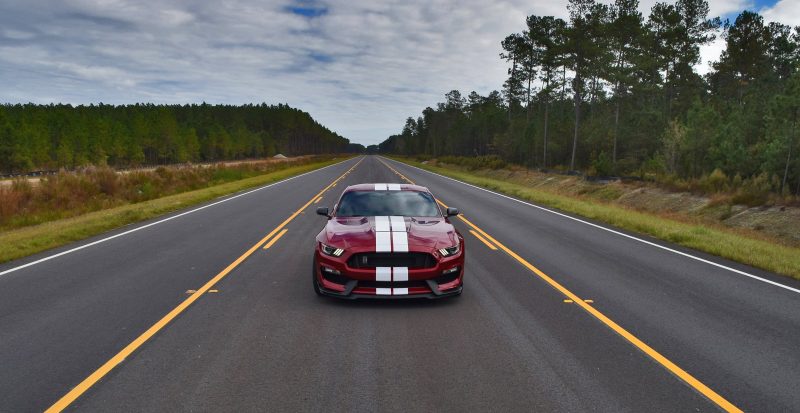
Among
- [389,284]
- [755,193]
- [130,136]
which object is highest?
[130,136]

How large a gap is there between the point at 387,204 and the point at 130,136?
320 ft

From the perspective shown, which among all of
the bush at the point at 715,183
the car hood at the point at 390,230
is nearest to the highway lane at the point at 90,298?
the car hood at the point at 390,230

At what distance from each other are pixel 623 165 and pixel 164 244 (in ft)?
127

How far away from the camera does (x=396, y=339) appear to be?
16.8ft

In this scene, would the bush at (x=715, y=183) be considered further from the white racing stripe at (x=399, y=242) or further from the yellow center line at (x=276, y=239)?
the white racing stripe at (x=399, y=242)

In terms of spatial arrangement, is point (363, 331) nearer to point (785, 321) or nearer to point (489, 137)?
point (785, 321)

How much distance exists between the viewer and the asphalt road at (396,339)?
3910 millimetres

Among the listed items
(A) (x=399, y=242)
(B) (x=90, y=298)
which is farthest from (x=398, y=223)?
(B) (x=90, y=298)

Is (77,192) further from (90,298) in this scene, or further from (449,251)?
(449,251)

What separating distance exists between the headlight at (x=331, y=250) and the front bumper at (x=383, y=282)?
0.20 feet

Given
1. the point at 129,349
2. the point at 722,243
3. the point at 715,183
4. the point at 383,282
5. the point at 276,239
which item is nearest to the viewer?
the point at 129,349

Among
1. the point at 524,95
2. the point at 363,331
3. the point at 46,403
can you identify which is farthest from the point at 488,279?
the point at 524,95

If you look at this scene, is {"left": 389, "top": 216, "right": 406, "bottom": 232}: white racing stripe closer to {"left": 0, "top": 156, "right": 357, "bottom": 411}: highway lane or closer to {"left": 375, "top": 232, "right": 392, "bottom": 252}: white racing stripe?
{"left": 375, "top": 232, "right": 392, "bottom": 252}: white racing stripe

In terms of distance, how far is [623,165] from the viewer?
131 ft
